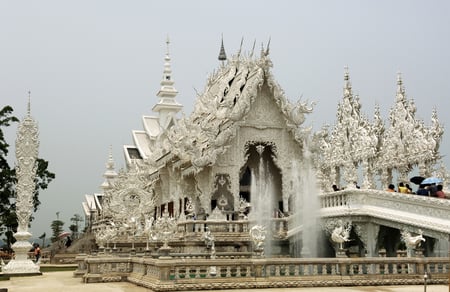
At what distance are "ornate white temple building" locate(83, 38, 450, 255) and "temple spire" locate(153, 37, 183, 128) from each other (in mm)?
16664

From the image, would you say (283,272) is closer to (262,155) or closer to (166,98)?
A: (262,155)

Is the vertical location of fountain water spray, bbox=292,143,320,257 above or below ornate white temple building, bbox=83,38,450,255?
below

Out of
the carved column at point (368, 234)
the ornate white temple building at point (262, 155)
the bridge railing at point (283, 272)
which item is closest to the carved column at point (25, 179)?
the ornate white temple building at point (262, 155)

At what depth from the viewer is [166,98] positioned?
168 feet

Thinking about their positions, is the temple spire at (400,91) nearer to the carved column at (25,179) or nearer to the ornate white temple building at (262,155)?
the ornate white temple building at (262,155)

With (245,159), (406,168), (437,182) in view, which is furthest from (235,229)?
(406,168)

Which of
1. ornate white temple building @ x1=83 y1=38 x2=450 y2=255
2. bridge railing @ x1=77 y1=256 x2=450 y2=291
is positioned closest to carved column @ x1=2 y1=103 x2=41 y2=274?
ornate white temple building @ x1=83 y1=38 x2=450 y2=255

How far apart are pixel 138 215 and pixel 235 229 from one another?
10.1 meters

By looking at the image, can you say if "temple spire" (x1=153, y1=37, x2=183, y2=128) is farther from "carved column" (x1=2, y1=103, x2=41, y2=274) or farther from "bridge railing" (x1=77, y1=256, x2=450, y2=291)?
"bridge railing" (x1=77, y1=256, x2=450, y2=291)

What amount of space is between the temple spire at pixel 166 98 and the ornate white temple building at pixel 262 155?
1666 centimetres

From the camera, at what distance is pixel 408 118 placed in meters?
29.8

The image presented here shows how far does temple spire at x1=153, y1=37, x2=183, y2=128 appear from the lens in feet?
165

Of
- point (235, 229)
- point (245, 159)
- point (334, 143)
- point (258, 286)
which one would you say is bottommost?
point (258, 286)

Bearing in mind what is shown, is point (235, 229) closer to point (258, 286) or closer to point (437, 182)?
point (437, 182)
